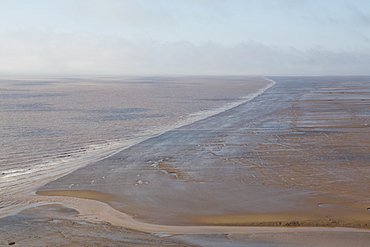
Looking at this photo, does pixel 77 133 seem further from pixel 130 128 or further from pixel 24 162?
pixel 24 162

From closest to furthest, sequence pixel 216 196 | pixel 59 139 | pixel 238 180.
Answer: pixel 216 196
pixel 238 180
pixel 59 139

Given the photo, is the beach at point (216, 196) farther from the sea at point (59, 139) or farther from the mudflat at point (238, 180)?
the sea at point (59, 139)

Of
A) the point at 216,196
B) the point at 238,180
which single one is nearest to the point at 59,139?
the point at 238,180

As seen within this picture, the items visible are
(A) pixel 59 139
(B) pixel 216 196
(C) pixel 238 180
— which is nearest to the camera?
(B) pixel 216 196

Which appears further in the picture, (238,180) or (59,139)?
(59,139)

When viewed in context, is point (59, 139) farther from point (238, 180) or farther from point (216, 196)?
point (216, 196)

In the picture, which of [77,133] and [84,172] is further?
[77,133]

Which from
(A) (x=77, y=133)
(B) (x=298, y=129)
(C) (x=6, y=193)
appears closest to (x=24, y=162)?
(C) (x=6, y=193)

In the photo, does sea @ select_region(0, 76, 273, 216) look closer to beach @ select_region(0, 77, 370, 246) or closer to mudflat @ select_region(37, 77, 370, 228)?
beach @ select_region(0, 77, 370, 246)

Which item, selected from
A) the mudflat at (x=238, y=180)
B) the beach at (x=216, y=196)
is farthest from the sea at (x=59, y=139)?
the mudflat at (x=238, y=180)
